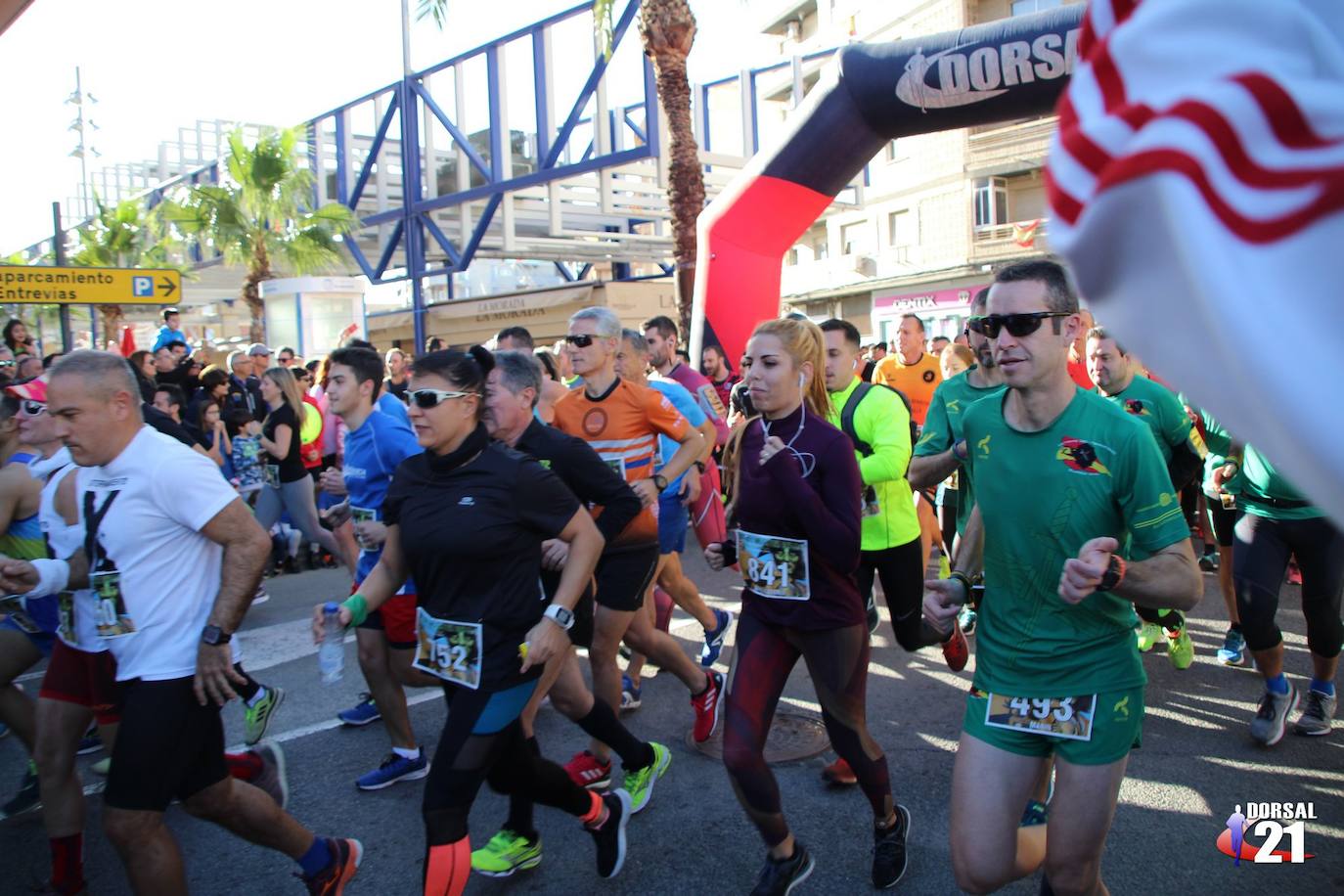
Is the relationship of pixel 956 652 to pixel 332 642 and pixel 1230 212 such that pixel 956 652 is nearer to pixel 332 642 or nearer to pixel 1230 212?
pixel 332 642

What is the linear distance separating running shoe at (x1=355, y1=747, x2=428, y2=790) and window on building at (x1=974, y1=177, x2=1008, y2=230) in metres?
29.5

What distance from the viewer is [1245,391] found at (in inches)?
25.2

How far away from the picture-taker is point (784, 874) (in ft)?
10.8

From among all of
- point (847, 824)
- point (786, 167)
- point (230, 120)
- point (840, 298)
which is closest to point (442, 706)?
point (847, 824)

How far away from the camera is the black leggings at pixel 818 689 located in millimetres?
3330

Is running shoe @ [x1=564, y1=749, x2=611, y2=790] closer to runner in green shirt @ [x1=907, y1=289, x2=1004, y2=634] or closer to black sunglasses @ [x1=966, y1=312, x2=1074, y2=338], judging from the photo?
runner in green shirt @ [x1=907, y1=289, x2=1004, y2=634]

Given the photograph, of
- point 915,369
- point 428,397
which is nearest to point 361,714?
point 428,397

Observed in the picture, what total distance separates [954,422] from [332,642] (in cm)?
300

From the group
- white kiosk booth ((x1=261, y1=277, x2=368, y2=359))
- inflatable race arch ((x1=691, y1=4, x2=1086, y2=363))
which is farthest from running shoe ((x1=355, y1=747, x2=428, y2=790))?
white kiosk booth ((x1=261, y1=277, x2=368, y2=359))

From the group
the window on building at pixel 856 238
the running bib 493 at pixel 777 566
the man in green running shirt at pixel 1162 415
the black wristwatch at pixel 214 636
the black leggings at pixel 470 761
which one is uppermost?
the window on building at pixel 856 238

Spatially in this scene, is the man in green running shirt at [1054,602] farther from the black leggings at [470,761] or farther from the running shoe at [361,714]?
the running shoe at [361,714]

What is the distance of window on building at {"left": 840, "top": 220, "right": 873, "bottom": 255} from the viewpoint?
35719 millimetres

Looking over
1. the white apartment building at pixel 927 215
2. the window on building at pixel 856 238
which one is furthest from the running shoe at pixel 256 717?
the window on building at pixel 856 238

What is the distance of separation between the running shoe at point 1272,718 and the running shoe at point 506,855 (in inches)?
138
